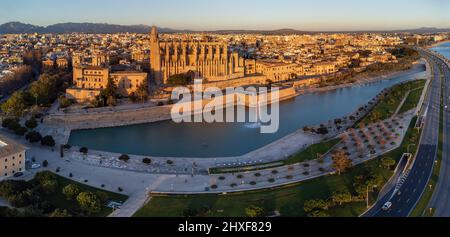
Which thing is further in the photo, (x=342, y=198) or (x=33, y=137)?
(x=33, y=137)

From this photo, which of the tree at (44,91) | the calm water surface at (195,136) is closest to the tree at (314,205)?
the calm water surface at (195,136)

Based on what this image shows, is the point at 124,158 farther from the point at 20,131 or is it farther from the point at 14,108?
the point at 14,108

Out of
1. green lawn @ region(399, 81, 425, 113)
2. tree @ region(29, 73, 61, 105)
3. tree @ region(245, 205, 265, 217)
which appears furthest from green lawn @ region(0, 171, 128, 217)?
green lawn @ region(399, 81, 425, 113)

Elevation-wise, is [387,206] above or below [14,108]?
below

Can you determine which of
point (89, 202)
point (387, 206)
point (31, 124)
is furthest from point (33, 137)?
point (387, 206)

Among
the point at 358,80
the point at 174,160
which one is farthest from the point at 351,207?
the point at 358,80

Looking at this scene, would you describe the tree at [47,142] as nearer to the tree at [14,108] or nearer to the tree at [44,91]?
the tree at [14,108]

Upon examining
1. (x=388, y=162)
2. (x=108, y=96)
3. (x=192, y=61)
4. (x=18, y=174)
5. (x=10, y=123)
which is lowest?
(x=18, y=174)
